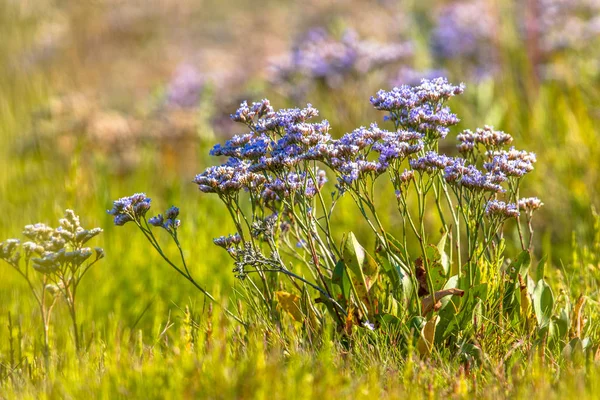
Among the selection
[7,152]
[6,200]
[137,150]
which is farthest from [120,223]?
[7,152]

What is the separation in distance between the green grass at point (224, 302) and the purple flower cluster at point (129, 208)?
41 centimetres

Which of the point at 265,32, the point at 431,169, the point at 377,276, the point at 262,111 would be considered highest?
the point at 265,32

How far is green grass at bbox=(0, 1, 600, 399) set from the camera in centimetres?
212

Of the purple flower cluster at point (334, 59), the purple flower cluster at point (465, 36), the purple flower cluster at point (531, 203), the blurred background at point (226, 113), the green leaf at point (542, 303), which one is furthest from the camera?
the purple flower cluster at point (465, 36)

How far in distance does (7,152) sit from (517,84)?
5600 mm

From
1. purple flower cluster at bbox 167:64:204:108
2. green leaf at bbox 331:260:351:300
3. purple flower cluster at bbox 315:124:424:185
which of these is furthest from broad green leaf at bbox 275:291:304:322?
purple flower cluster at bbox 167:64:204:108

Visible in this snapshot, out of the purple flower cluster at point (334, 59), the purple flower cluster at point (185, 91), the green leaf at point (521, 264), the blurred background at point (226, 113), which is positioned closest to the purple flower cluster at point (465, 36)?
the blurred background at point (226, 113)

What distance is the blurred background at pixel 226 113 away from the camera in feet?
14.6

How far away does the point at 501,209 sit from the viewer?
2.51 meters

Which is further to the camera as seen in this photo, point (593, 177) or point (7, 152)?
point (7, 152)

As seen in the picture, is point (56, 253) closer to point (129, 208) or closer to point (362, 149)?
point (129, 208)

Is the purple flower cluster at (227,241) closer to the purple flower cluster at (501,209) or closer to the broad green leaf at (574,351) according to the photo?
the purple flower cluster at (501,209)

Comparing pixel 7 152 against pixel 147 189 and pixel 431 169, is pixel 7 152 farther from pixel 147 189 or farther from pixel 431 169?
pixel 431 169

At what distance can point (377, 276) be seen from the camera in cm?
282
